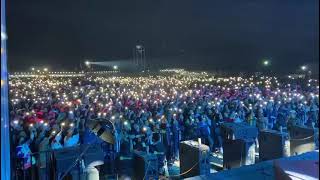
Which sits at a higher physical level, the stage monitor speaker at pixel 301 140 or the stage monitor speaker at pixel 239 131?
the stage monitor speaker at pixel 239 131

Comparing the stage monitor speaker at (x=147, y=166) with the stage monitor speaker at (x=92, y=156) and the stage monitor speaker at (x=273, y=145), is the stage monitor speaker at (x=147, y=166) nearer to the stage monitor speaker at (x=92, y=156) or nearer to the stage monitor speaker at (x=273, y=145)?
the stage monitor speaker at (x=92, y=156)

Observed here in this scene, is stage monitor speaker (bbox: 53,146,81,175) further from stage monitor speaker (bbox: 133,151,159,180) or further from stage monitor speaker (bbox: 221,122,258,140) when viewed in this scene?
stage monitor speaker (bbox: 221,122,258,140)

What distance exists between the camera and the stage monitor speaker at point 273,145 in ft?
31.9

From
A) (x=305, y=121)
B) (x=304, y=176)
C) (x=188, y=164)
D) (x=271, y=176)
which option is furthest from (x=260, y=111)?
(x=304, y=176)

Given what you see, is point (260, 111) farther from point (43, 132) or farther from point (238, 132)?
point (43, 132)

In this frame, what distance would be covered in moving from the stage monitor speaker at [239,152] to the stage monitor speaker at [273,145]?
0.61 meters

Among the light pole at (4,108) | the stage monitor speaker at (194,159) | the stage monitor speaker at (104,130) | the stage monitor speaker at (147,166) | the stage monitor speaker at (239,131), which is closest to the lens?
the light pole at (4,108)

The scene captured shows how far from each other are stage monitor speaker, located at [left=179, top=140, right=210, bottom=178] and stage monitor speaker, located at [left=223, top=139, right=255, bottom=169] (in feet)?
5.41

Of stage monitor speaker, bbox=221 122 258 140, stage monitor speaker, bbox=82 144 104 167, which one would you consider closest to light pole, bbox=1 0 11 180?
stage monitor speaker, bbox=82 144 104 167

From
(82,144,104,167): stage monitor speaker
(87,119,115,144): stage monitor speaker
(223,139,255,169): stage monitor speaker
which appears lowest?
(223,139,255,169): stage monitor speaker

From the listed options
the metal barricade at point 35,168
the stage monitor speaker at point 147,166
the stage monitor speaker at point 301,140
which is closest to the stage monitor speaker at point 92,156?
the metal barricade at point 35,168

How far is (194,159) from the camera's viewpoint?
333 inches

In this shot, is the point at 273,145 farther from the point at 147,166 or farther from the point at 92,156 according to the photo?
the point at 92,156

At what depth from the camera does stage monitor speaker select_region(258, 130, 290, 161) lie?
9.73 m
